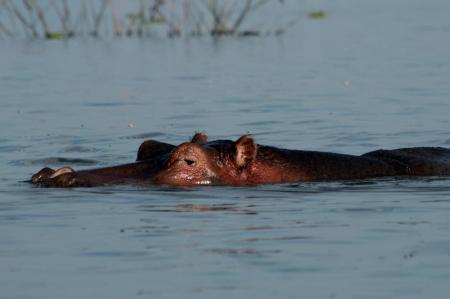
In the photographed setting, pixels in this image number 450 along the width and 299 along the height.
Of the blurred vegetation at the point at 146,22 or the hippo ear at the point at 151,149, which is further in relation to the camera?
the blurred vegetation at the point at 146,22

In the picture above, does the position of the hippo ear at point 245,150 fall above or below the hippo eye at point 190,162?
above

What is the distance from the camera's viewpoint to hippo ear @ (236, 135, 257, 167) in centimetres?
1020

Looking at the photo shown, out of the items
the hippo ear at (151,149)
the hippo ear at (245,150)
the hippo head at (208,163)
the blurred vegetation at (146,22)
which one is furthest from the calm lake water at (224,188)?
the blurred vegetation at (146,22)

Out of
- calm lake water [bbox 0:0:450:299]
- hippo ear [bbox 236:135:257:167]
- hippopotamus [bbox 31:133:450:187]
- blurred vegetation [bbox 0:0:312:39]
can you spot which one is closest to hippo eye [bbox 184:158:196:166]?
hippopotamus [bbox 31:133:450:187]

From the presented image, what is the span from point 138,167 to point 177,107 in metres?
8.74

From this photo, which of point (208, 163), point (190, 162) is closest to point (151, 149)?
point (190, 162)

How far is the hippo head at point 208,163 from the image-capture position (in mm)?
10227

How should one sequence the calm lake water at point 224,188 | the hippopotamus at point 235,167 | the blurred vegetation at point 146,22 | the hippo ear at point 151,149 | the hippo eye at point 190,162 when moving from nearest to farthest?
the calm lake water at point 224,188, the hippopotamus at point 235,167, the hippo eye at point 190,162, the hippo ear at point 151,149, the blurred vegetation at point 146,22

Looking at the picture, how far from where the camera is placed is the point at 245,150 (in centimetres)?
1032

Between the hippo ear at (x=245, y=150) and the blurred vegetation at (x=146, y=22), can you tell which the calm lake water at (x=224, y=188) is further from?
the blurred vegetation at (x=146, y=22)

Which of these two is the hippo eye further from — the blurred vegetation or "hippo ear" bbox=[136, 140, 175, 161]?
the blurred vegetation

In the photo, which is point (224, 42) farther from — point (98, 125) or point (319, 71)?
point (98, 125)

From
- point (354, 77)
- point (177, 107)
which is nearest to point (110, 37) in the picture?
point (354, 77)

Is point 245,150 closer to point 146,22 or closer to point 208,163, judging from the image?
point 208,163
